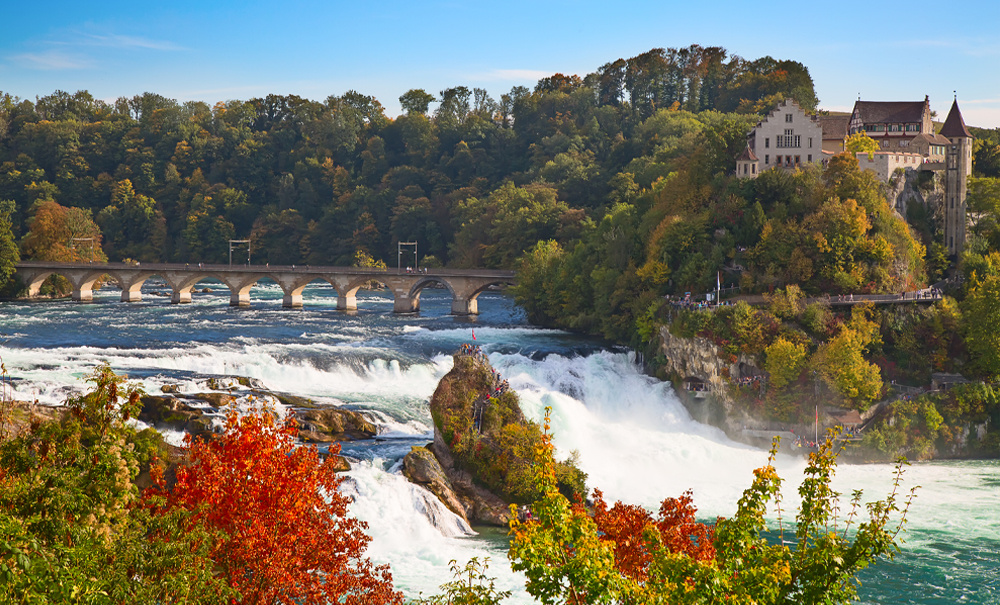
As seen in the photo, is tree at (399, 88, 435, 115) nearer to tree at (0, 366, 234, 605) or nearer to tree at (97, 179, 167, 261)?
tree at (97, 179, 167, 261)

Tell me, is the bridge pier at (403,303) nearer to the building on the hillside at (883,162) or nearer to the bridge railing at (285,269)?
the bridge railing at (285,269)

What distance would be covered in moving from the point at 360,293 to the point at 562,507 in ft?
314

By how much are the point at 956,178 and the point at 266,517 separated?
185 feet

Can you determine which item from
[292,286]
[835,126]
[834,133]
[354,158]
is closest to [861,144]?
[834,133]

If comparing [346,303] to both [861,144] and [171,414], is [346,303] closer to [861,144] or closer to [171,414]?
[861,144]

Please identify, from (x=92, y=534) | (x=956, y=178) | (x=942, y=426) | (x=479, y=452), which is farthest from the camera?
(x=956, y=178)

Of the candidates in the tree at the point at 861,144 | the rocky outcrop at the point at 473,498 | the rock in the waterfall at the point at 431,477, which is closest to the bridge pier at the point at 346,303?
the tree at the point at 861,144

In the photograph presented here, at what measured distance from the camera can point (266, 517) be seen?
16156 mm

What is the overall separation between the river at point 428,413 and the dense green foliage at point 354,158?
40157 mm

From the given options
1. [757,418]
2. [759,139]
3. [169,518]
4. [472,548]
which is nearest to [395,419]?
[472,548]

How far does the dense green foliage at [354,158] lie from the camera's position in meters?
118

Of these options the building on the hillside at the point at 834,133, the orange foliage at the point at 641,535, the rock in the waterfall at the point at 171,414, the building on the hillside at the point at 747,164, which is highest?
the building on the hillside at the point at 834,133

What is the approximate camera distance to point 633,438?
44.8 metres

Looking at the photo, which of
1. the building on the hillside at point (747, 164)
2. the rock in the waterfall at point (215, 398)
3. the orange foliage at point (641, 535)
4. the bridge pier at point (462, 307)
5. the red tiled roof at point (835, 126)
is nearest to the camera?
the orange foliage at point (641, 535)
